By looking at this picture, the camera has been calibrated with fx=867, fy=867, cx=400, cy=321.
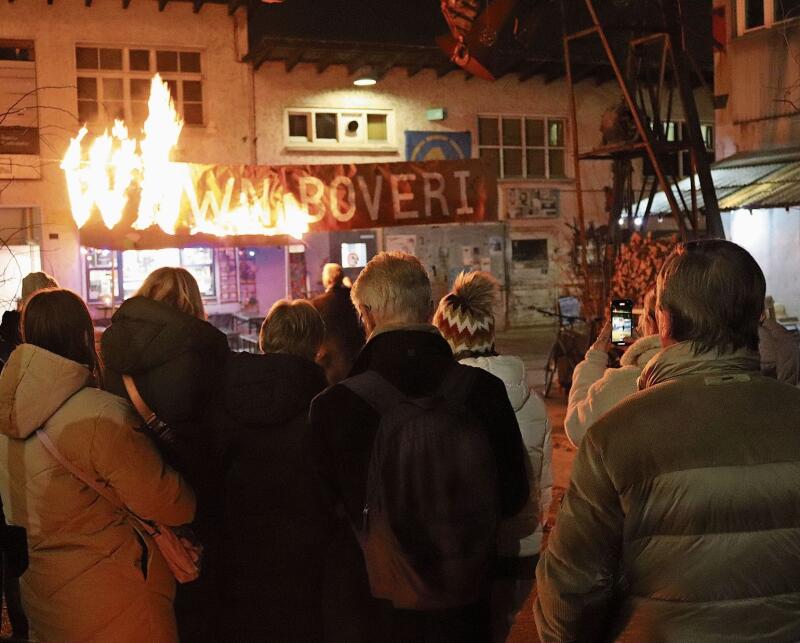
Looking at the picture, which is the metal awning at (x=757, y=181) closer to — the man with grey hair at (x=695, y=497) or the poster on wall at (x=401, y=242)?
the poster on wall at (x=401, y=242)

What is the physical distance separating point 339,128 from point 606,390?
1674 cm

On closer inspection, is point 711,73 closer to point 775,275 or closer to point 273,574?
point 775,275

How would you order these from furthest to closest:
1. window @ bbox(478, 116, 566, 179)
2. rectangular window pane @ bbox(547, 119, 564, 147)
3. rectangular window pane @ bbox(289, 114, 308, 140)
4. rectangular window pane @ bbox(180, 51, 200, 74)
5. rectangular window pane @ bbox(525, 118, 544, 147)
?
rectangular window pane @ bbox(547, 119, 564, 147), rectangular window pane @ bbox(525, 118, 544, 147), window @ bbox(478, 116, 566, 179), rectangular window pane @ bbox(289, 114, 308, 140), rectangular window pane @ bbox(180, 51, 200, 74)

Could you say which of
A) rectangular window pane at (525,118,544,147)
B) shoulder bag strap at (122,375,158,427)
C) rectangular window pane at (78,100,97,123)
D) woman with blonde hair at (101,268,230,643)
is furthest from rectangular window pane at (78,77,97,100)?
shoulder bag strap at (122,375,158,427)

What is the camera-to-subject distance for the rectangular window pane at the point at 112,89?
17.1m

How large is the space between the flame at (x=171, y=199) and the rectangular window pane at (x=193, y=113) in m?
7.95

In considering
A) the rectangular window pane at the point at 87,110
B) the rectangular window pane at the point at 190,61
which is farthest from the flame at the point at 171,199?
the rectangular window pane at the point at 190,61

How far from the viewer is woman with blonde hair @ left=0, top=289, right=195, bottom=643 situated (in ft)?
9.98

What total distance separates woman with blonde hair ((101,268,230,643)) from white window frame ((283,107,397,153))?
15.6 m

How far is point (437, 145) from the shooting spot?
20.3 metres

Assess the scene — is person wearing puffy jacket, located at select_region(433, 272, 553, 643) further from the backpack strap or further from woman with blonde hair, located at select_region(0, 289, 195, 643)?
woman with blonde hair, located at select_region(0, 289, 195, 643)

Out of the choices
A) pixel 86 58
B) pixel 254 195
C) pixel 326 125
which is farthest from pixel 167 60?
pixel 254 195

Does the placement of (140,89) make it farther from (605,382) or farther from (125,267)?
(605,382)

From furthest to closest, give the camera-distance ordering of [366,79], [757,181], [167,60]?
[366,79] → [167,60] → [757,181]
